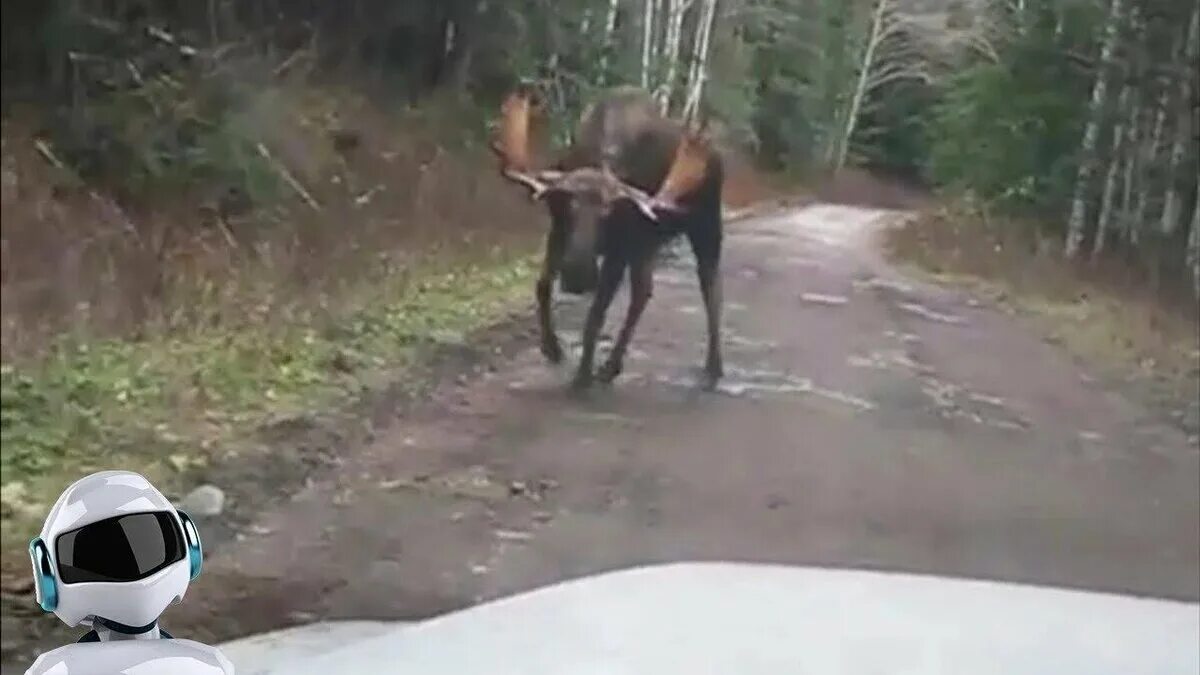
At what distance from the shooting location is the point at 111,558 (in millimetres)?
668

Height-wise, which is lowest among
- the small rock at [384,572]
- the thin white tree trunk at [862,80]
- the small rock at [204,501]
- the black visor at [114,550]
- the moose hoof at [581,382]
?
the small rock at [384,572]

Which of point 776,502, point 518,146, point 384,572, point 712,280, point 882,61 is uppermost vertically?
point 882,61

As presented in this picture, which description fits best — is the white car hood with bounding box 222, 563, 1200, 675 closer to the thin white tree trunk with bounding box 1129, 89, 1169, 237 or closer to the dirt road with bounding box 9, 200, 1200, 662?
the dirt road with bounding box 9, 200, 1200, 662

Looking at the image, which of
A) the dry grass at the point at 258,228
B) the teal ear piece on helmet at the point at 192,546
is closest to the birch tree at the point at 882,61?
the dry grass at the point at 258,228

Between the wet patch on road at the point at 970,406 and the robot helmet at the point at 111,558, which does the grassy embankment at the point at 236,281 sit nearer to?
the wet patch on road at the point at 970,406

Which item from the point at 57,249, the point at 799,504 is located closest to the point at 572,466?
the point at 799,504

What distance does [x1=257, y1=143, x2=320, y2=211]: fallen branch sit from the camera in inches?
52.4

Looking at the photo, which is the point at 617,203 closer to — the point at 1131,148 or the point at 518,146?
the point at 518,146

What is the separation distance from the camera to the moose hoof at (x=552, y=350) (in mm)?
1276

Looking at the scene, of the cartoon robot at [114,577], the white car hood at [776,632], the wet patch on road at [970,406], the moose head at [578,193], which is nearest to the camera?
the cartoon robot at [114,577]

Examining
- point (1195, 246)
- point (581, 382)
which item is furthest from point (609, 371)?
point (1195, 246)

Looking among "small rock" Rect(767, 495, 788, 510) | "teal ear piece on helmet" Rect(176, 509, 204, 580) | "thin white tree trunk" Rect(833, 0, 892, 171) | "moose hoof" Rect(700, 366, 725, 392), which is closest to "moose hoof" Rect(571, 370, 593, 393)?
"moose hoof" Rect(700, 366, 725, 392)

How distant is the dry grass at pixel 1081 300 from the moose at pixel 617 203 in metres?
0.20

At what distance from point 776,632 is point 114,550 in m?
0.61
